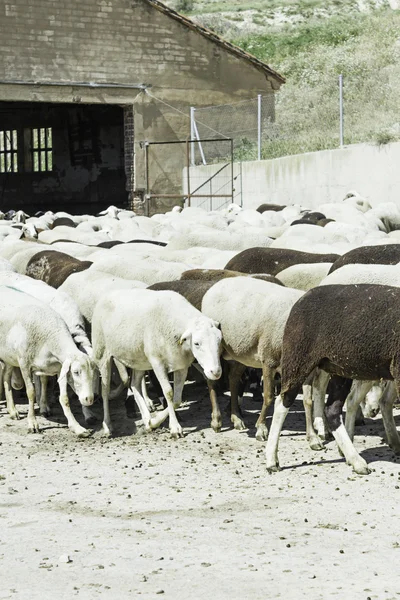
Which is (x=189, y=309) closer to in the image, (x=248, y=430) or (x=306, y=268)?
(x=248, y=430)

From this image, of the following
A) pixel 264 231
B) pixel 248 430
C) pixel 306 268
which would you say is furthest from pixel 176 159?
pixel 248 430

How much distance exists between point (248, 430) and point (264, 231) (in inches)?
325

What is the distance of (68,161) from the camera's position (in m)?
37.1

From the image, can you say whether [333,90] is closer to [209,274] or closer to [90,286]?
[209,274]

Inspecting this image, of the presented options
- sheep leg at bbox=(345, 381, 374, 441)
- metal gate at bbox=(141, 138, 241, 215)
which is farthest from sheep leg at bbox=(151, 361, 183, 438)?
metal gate at bbox=(141, 138, 241, 215)

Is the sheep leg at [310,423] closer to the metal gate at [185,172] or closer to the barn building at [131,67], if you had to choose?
the metal gate at [185,172]

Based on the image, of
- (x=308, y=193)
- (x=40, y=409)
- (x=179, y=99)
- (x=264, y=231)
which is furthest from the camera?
(x=179, y=99)

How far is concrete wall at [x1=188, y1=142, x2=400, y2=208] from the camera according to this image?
2248 cm

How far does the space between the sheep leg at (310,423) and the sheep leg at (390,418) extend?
1.99 feet

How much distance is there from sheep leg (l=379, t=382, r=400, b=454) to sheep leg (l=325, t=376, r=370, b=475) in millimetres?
308

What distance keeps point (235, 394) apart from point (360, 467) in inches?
90.9

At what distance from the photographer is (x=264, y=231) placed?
17219 mm

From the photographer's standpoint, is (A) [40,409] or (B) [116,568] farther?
(A) [40,409]

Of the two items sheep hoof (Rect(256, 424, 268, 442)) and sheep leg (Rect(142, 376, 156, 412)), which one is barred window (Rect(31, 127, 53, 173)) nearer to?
sheep leg (Rect(142, 376, 156, 412))
